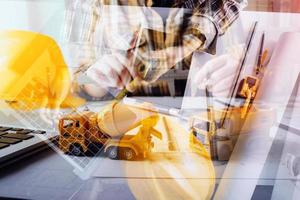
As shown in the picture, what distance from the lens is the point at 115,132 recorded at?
65 cm

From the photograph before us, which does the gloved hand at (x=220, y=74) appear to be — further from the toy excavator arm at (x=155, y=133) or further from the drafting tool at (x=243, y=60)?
the toy excavator arm at (x=155, y=133)

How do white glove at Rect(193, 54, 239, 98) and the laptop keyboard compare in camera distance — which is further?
the laptop keyboard

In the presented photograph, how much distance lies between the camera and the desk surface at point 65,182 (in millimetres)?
595

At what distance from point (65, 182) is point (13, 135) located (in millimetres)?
268

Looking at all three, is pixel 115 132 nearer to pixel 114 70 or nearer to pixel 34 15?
pixel 114 70

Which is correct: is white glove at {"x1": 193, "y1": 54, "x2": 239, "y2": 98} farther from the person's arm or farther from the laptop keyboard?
the laptop keyboard

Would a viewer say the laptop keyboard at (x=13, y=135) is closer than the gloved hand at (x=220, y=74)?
No

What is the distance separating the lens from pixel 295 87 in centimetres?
63

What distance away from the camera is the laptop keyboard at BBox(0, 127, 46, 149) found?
0.78m

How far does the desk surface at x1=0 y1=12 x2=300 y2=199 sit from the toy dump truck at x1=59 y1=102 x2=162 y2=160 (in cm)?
5

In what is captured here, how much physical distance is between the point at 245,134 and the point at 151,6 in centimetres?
36

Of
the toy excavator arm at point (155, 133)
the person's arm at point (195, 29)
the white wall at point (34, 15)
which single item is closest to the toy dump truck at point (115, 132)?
the toy excavator arm at point (155, 133)
